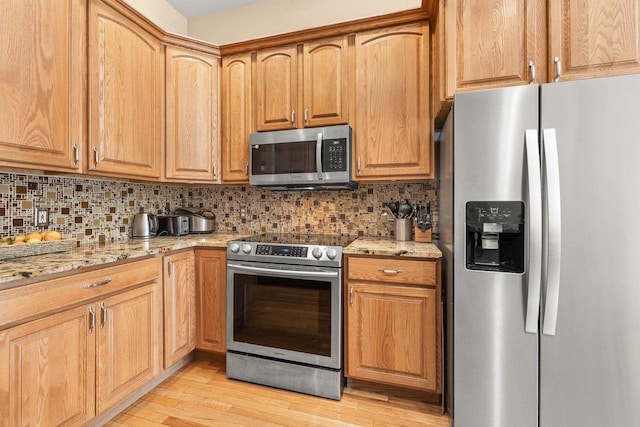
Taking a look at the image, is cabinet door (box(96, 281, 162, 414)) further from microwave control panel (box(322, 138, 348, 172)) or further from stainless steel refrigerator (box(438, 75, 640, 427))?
stainless steel refrigerator (box(438, 75, 640, 427))

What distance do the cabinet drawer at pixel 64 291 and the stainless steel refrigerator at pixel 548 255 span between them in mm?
1681

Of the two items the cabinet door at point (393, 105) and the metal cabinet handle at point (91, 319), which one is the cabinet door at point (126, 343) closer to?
the metal cabinet handle at point (91, 319)

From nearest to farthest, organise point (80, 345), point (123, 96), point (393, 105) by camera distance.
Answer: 1. point (80, 345)
2. point (123, 96)
3. point (393, 105)

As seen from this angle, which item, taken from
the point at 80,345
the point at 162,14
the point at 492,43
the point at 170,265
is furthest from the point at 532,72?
the point at 162,14

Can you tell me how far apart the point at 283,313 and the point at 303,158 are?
1053 mm

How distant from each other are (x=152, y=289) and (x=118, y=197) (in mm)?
908

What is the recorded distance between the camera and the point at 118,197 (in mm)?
2322

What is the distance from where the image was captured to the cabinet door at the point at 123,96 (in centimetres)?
176

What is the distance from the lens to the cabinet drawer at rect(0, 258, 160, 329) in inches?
45.7

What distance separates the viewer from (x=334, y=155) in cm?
212

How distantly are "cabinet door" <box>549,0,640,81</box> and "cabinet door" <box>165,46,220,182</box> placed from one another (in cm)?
218

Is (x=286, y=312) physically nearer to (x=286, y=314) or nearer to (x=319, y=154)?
(x=286, y=314)

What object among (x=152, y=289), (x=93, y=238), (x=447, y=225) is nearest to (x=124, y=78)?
(x=93, y=238)

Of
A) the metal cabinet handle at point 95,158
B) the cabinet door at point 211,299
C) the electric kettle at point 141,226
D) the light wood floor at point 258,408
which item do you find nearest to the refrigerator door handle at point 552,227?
the light wood floor at point 258,408
